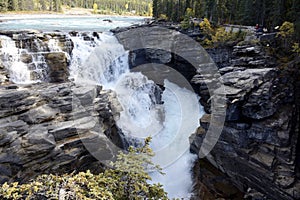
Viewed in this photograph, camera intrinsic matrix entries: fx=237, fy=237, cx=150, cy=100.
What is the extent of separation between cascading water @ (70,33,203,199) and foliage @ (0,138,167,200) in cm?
904

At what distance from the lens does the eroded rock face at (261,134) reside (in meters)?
13.3

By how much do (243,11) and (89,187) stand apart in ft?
122

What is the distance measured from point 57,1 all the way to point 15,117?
8726cm

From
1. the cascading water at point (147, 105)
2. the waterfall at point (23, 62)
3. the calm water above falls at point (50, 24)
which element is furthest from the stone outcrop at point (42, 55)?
the calm water above falls at point (50, 24)

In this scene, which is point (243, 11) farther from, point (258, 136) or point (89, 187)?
point (89, 187)

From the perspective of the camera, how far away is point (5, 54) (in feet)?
60.6

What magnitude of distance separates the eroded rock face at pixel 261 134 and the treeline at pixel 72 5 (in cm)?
6915

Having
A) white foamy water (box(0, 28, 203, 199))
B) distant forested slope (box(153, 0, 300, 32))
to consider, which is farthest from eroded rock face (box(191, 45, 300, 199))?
distant forested slope (box(153, 0, 300, 32))

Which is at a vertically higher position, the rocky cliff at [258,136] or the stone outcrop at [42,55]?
the stone outcrop at [42,55]

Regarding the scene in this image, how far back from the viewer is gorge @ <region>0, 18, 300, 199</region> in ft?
40.2

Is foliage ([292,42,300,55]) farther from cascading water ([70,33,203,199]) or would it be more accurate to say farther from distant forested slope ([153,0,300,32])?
cascading water ([70,33,203,199])

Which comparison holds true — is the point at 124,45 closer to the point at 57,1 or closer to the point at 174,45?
the point at 174,45

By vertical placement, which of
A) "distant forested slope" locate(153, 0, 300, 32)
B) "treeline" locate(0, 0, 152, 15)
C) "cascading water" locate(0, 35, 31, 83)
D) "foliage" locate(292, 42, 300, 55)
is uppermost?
"treeline" locate(0, 0, 152, 15)

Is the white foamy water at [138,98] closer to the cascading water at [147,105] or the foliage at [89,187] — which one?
the cascading water at [147,105]
